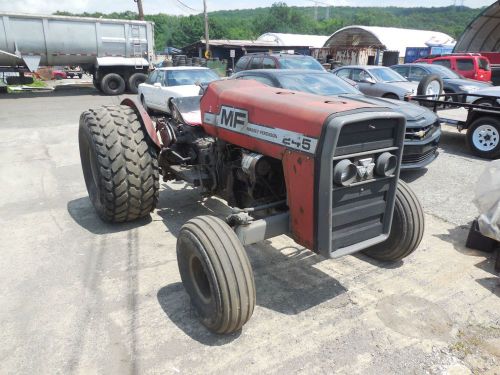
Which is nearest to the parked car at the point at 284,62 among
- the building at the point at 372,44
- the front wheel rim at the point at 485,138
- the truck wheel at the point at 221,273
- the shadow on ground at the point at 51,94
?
the front wheel rim at the point at 485,138

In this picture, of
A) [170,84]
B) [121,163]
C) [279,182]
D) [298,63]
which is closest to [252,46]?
[170,84]

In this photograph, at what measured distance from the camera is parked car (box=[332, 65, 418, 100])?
9898mm

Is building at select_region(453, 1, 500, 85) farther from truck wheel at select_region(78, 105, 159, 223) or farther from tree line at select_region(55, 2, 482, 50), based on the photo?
tree line at select_region(55, 2, 482, 50)

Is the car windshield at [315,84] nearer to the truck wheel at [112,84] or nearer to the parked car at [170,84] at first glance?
the parked car at [170,84]

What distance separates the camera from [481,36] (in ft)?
77.8

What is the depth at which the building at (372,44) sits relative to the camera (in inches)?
1232

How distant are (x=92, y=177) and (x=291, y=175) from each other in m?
2.93

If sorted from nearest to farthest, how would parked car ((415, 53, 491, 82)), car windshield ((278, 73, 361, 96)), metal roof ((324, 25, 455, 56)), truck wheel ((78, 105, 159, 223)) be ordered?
truck wheel ((78, 105, 159, 223)) → car windshield ((278, 73, 361, 96)) → parked car ((415, 53, 491, 82)) → metal roof ((324, 25, 455, 56))

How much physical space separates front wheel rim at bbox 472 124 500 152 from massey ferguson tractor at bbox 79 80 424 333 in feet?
16.0

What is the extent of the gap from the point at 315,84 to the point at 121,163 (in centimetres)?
357

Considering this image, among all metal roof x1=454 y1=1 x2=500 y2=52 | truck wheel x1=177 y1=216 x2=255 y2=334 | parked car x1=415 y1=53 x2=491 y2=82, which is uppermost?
metal roof x1=454 y1=1 x2=500 y2=52

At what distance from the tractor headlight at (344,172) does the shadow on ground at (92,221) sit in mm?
→ 2625

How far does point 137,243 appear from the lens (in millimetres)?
4066

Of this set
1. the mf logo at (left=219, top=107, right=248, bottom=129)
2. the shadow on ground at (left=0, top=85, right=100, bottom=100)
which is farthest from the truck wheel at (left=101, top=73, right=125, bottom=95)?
the mf logo at (left=219, top=107, right=248, bottom=129)
